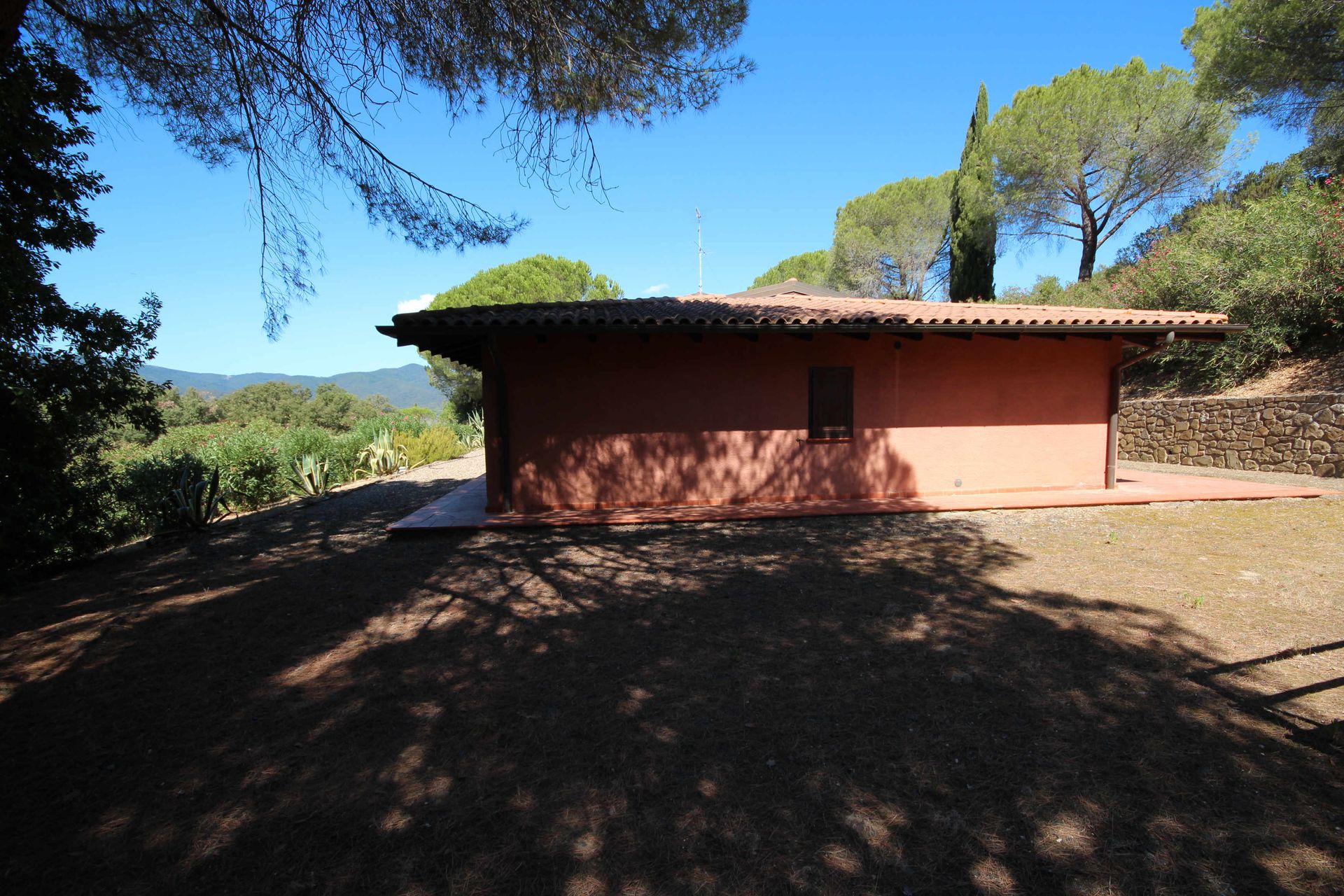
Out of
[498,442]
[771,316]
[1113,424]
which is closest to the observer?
[771,316]

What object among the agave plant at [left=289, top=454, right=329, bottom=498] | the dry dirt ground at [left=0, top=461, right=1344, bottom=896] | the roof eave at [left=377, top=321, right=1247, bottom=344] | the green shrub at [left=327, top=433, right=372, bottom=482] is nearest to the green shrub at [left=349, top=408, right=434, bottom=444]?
the green shrub at [left=327, top=433, right=372, bottom=482]

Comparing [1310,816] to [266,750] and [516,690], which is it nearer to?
[516,690]

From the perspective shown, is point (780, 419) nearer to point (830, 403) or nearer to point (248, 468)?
point (830, 403)

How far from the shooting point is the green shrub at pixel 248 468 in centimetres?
1091

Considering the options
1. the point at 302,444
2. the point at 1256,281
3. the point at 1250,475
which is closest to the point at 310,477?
the point at 302,444

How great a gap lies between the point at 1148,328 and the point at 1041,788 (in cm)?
842

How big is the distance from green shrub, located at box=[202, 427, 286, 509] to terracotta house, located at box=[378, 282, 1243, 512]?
555cm

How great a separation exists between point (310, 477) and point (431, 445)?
279 inches

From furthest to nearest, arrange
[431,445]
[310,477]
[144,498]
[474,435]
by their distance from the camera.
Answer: [474,435] → [431,445] → [310,477] → [144,498]

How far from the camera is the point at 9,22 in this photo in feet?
11.8

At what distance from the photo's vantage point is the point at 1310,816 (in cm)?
215

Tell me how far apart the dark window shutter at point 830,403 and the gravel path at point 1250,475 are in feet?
21.5

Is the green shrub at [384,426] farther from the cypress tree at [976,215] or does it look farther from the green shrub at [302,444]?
the cypress tree at [976,215]

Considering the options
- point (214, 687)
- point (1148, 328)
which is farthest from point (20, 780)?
point (1148, 328)
